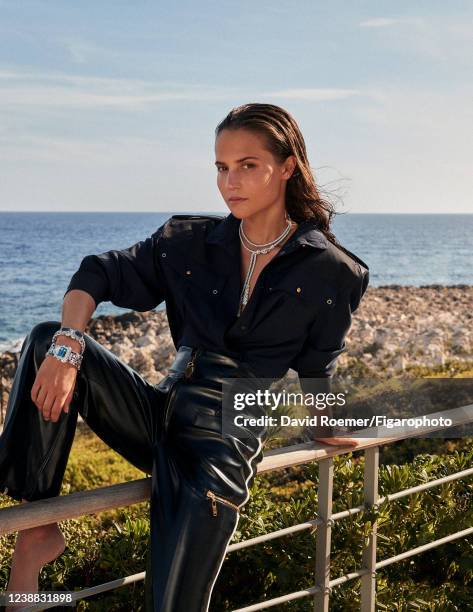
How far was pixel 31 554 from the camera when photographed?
1.97 m

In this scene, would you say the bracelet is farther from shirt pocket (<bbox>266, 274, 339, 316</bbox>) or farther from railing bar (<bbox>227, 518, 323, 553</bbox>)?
railing bar (<bbox>227, 518, 323, 553</bbox>)

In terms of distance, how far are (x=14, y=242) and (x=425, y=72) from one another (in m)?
40.9

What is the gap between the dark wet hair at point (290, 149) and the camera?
91.4 inches

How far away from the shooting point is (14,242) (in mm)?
82750

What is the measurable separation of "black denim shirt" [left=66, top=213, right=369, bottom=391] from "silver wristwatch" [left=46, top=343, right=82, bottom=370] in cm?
32

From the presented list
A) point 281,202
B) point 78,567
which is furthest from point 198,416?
point 78,567

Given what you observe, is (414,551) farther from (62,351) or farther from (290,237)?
(62,351)

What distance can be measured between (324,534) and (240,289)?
780mm

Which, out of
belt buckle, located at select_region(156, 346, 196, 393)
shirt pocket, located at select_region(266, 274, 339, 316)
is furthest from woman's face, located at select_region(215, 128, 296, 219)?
belt buckle, located at select_region(156, 346, 196, 393)

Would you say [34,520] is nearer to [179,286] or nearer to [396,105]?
[179,286]

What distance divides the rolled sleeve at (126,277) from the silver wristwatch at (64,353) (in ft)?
0.87

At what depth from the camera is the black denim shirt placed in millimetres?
2289

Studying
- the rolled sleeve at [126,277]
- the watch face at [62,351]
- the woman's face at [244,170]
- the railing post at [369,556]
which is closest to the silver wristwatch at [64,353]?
the watch face at [62,351]

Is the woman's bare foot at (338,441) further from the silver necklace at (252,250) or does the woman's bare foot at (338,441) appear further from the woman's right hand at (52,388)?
the woman's right hand at (52,388)
